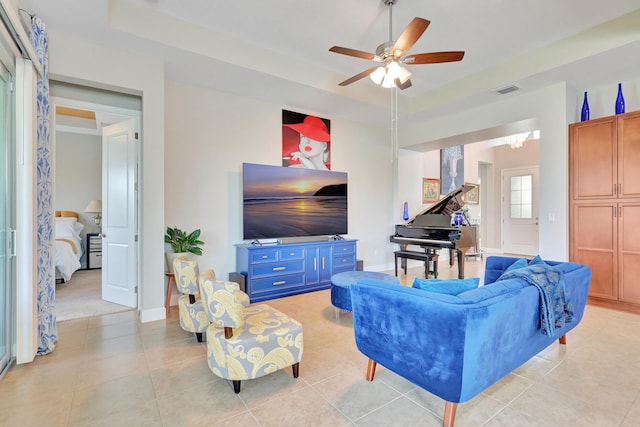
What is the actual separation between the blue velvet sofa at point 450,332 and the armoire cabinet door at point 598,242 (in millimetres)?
2608

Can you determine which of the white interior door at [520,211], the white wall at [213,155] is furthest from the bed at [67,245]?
the white interior door at [520,211]

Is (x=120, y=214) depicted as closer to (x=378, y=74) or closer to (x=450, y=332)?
(x=378, y=74)

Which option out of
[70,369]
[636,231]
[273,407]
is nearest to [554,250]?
[636,231]

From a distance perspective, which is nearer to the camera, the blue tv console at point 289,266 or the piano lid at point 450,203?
the blue tv console at point 289,266

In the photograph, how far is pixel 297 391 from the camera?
2090 millimetres

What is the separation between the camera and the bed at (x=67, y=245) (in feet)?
16.5

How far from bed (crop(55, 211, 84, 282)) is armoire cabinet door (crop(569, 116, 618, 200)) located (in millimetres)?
7665

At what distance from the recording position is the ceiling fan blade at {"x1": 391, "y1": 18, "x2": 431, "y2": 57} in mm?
2287

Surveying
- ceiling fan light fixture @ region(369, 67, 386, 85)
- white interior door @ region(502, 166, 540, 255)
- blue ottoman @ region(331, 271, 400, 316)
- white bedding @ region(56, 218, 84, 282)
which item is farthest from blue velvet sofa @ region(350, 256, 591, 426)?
white interior door @ region(502, 166, 540, 255)

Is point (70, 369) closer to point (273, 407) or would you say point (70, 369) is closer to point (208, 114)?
point (273, 407)

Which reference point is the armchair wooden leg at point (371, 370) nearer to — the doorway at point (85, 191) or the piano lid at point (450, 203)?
the doorway at point (85, 191)

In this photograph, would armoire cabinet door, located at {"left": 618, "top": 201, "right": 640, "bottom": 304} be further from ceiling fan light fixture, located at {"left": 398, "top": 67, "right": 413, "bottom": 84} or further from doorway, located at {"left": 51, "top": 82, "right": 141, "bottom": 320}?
doorway, located at {"left": 51, "top": 82, "right": 141, "bottom": 320}

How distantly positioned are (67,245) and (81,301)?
1779 millimetres

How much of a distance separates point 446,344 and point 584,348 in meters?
2.09
